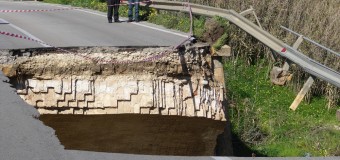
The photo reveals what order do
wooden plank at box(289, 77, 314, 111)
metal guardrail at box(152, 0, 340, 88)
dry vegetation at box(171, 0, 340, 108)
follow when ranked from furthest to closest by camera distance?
dry vegetation at box(171, 0, 340, 108) < wooden plank at box(289, 77, 314, 111) < metal guardrail at box(152, 0, 340, 88)

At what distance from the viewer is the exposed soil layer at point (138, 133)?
10.1 meters

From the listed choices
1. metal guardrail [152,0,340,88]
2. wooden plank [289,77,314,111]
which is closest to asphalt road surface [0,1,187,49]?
metal guardrail [152,0,340,88]

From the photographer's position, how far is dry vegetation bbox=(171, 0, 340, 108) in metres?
14.0

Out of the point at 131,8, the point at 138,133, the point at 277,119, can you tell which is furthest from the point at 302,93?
the point at 131,8

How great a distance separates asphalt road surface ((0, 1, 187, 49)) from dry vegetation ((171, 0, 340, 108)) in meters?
2.64

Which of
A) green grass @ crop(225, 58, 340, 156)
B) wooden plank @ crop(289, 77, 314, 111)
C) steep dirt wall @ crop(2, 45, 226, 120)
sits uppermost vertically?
steep dirt wall @ crop(2, 45, 226, 120)

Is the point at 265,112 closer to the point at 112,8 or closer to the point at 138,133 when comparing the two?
the point at 138,133

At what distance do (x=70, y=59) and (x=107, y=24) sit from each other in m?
6.16

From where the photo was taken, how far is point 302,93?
12.9 m

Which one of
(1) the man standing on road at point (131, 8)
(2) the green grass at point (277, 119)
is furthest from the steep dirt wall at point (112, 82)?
(1) the man standing on road at point (131, 8)

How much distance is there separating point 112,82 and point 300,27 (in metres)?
7.07

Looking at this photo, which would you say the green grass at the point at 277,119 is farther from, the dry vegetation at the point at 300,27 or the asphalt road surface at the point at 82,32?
the asphalt road surface at the point at 82,32

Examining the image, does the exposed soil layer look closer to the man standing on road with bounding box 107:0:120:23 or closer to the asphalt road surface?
the asphalt road surface

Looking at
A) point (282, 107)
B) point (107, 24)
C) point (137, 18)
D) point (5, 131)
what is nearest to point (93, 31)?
point (107, 24)
